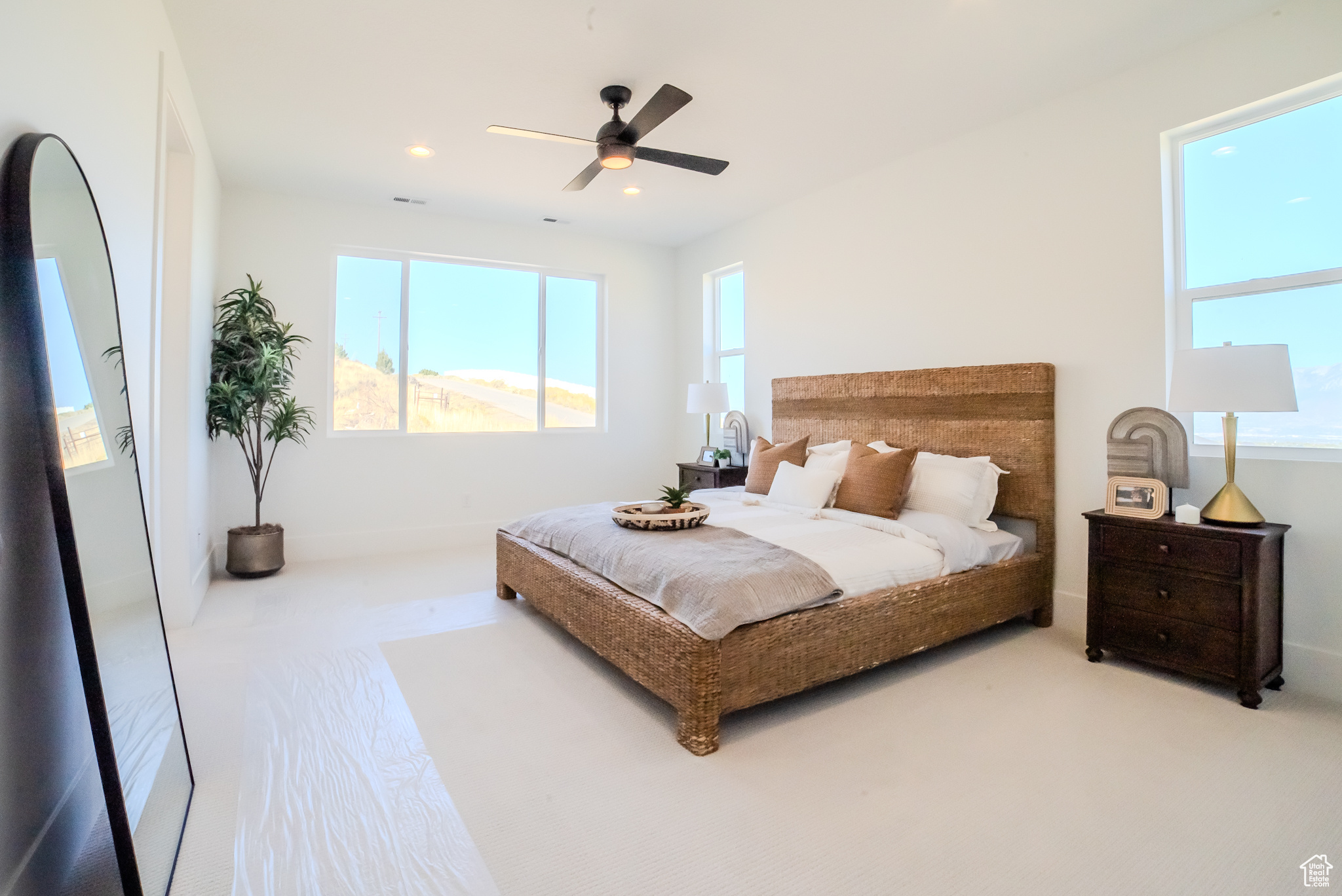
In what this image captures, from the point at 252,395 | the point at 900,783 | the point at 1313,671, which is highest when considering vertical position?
the point at 252,395

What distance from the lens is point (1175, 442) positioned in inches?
113

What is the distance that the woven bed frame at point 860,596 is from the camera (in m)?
2.22

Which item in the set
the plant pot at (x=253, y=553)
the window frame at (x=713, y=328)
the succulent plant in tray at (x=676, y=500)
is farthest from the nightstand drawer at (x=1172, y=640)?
the plant pot at (x=253, y=553)

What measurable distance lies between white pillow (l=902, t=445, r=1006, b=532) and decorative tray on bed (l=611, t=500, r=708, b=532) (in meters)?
1.19

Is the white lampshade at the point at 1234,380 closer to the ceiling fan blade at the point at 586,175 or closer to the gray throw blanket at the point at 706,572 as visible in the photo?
the gray throw blanket at the point at 706,572

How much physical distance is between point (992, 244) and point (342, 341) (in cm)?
464

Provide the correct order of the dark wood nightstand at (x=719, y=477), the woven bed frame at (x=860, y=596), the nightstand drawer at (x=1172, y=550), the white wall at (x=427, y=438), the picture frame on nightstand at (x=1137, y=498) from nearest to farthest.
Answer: the woven bed frame at (x=860, y=596) → the nightstand drawer at (x=1172, y=550) → the picture frame on nightstand at (x=1137, y=498) → the white wall at (x=427, y=438) → the dark wood nightstand at (x=719, y=477)

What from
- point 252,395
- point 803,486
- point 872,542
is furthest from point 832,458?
point 252,395

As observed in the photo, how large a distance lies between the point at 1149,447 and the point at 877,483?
47.1 inches

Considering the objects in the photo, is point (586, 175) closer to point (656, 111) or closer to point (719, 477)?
point (656, 111)

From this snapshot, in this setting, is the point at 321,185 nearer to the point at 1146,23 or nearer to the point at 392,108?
the point at 392,108

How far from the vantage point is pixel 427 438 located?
17.7 feet

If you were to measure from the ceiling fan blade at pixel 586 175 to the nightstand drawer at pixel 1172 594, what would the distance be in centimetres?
301

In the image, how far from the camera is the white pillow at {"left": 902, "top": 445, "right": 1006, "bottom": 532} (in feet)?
11.0
